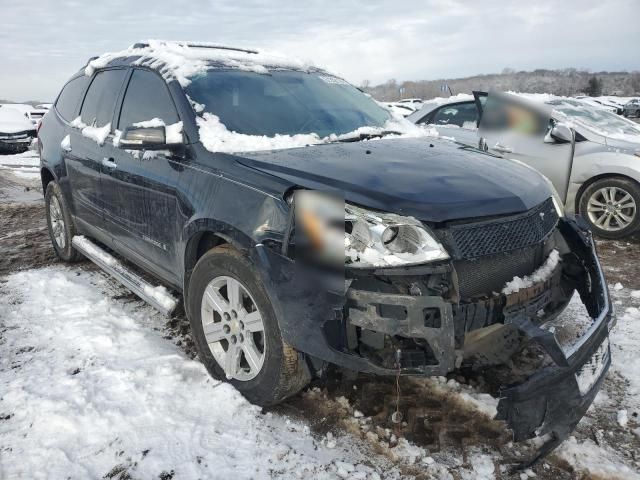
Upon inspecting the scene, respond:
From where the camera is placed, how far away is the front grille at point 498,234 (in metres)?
2.12

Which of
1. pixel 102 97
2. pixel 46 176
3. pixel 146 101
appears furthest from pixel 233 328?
pixel 46 176

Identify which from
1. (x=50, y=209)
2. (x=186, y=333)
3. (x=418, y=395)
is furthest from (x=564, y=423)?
(x=50, y=209)

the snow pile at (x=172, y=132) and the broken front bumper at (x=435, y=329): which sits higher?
the snow pile at (x=172, y=132)

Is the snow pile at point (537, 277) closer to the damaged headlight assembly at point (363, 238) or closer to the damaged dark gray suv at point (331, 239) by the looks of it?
the damaged dark gray suv at point (331, 239)

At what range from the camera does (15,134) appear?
15.5m

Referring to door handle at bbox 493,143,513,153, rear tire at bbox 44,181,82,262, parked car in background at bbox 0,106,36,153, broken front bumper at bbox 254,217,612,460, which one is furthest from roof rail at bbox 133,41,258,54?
parked car in background at bbox 0,106,36,153

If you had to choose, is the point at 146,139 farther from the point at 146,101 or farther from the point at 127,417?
the point at 127,417

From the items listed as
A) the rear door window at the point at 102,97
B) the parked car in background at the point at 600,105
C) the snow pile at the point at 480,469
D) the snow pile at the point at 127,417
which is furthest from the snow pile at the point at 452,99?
the snow pile at the point at 480,469

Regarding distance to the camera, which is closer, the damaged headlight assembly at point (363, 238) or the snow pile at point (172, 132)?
the damaged headlight assembly at point (363, 238)

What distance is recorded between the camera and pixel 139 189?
3.28m

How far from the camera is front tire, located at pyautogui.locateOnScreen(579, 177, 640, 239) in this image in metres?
5.59

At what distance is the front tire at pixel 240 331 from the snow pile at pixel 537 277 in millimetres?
1059

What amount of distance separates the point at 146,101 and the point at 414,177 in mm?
2077

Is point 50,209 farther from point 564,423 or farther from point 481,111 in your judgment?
point 564,423
